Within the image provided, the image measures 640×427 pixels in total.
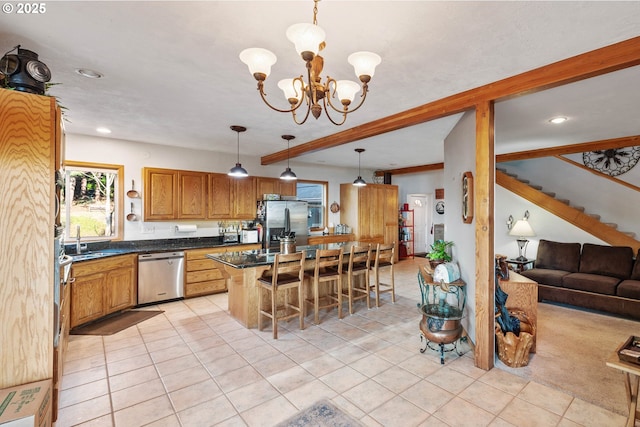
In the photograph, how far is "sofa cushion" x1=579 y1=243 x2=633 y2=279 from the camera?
4398mm

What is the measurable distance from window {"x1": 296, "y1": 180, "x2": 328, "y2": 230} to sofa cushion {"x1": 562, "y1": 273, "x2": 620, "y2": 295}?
484cm

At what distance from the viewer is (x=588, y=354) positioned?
9.87 ft

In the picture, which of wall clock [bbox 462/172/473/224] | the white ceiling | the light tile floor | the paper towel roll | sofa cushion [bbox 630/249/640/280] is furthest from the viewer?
the paper towel roll

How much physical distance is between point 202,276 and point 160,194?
1.55 m

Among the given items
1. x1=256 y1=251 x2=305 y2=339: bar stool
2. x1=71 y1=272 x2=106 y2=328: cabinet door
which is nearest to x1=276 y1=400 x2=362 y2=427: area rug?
x1=256 y1=251 x2=305 y2=339: bar stool

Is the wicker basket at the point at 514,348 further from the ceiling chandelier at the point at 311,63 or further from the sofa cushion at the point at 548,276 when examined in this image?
the ceiling chandelier at the point at 311,63

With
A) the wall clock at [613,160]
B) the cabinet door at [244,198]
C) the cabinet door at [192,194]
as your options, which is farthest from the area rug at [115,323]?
the wall clock at [613,160]

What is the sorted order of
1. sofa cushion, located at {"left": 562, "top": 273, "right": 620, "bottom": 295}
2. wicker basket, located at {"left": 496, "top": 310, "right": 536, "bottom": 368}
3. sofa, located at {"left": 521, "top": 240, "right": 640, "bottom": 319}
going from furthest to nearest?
sofa cushion, located at {"left": 562, "top": 273, "right": 620, "bottom": 295} → sofa, located at {"left": 521, "top": 240, "right": 640, "bottom": 319} → wicker basket, located at {"left": 496, "top": 310, "right": 536, "bottom": 368}

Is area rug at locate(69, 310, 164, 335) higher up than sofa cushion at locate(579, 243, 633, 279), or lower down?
lower down

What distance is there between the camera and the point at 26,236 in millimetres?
1798

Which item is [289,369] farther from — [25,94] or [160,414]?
[25,94]

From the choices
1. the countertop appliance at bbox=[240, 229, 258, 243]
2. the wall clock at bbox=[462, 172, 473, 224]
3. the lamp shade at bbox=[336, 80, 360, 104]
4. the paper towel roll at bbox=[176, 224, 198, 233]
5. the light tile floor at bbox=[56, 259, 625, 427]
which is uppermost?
the lamp shade at bbox=[336, 80, 360, 104]

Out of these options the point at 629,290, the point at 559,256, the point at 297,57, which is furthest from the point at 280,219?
the point at 629,290

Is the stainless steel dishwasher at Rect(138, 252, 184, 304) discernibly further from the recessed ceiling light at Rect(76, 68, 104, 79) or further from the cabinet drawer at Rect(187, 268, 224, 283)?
the recessed ceiling light at Rect(76, 68, 104, 79)
